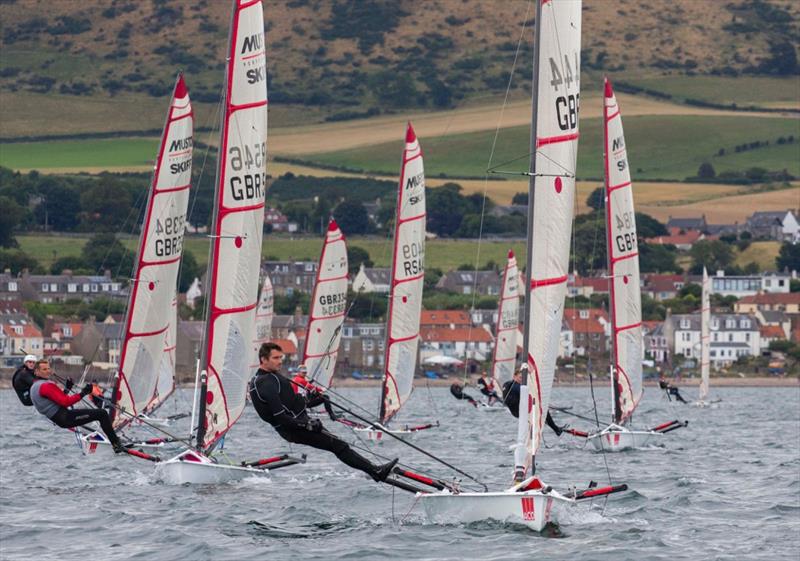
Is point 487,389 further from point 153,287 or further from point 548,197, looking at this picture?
point 548,197

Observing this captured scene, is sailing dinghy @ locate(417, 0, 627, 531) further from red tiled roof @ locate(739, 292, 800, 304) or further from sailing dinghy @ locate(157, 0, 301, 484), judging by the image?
red tiled roof @ locate(739, 292, 800, 304)

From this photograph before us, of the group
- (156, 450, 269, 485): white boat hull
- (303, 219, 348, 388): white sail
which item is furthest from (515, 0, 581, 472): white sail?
(303, 219, 348, 388): white sail

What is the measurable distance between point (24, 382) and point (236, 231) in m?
7.63

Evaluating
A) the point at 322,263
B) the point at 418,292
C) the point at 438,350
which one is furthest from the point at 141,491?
the point at 438,350

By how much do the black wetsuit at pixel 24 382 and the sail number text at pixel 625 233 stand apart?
20781mm

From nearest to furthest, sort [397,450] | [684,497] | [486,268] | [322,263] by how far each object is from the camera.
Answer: [684,497] < [397,450] < [322,263] < [486,268]

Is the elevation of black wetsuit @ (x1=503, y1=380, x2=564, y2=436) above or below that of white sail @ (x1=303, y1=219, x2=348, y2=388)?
below

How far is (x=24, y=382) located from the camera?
25969mm

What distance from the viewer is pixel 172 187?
40594 millimetres

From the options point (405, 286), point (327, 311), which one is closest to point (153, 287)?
point (405, 286)

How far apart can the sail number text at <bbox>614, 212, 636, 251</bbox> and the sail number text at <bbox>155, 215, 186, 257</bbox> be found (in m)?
11.0

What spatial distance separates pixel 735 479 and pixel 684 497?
491 centimetres

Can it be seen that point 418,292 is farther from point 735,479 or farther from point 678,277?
point 678,277

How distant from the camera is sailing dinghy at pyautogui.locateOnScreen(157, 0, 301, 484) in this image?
32094mm
